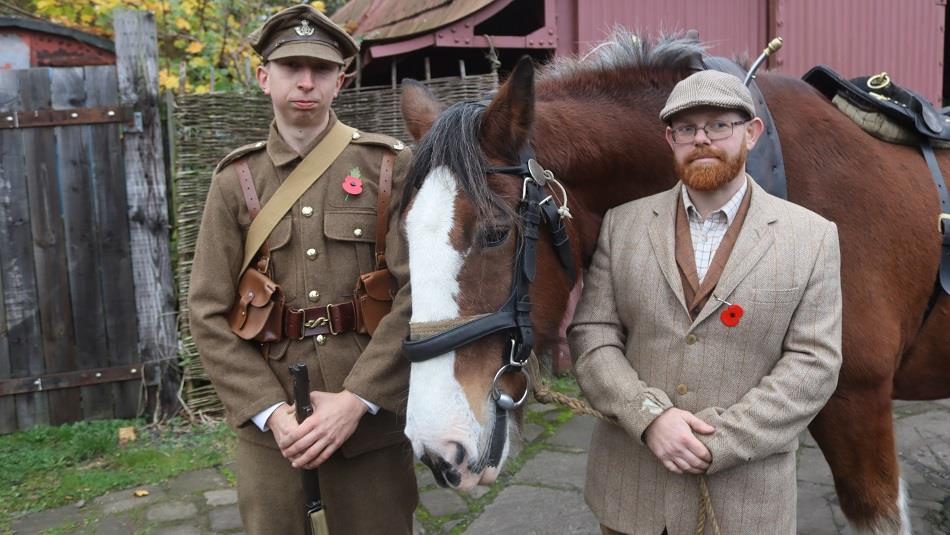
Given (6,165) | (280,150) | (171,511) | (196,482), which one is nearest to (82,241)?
(6,165)

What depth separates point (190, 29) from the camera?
6.57 m

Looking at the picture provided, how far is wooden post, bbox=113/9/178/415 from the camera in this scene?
4.76m

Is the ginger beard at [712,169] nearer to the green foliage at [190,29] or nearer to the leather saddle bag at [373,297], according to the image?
the leather saddle bag at [373,297]

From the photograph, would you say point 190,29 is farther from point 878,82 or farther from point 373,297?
point 878,82

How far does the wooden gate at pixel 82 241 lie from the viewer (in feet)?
15.3

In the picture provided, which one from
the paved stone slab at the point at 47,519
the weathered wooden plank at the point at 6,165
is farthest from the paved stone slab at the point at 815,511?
the weathered wooden plank at the point at 6,165

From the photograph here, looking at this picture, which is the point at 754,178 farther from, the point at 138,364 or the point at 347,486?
the point at 138,364

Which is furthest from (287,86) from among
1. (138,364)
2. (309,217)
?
(138,364)

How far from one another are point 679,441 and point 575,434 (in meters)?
3.18

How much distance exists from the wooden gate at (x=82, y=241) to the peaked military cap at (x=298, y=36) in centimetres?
310

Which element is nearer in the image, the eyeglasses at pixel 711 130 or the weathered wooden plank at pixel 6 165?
the eyeglasses at pixel 711 130

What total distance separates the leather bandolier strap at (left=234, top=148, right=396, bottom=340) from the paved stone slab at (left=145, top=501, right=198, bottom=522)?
7.23 ft

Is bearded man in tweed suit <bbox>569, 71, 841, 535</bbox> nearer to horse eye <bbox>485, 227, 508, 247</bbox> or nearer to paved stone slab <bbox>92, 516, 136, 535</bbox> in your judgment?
horse eye <bbox>485, 227, 508, 247</bbox>

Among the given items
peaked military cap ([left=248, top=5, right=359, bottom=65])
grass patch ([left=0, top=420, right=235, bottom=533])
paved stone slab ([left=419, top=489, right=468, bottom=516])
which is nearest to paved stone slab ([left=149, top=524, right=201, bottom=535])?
grass patch ([left=0, top=420, right=235, bottom=533])
